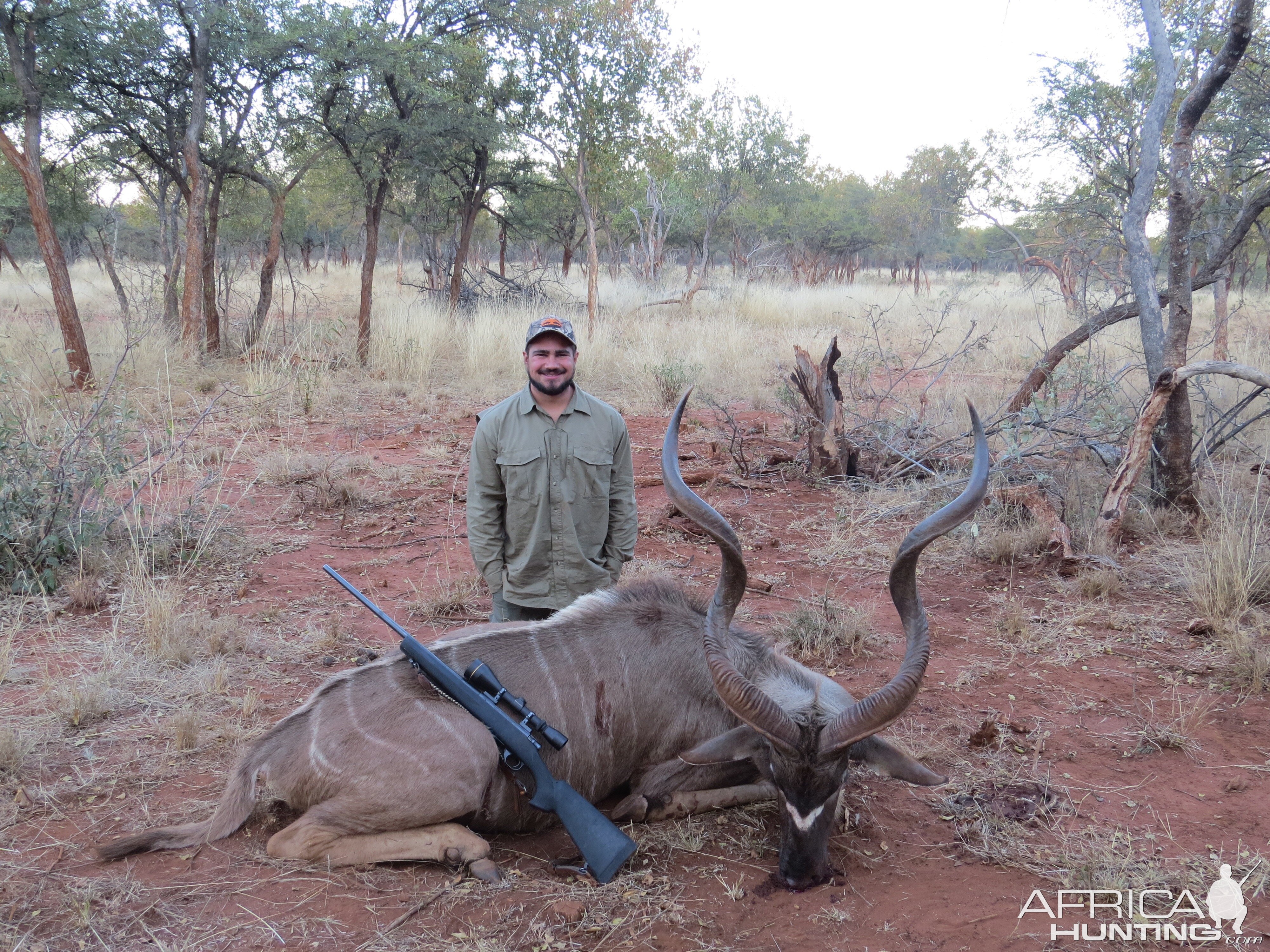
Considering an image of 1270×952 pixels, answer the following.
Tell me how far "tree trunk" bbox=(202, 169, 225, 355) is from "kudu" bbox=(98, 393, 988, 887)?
1053 centimetres

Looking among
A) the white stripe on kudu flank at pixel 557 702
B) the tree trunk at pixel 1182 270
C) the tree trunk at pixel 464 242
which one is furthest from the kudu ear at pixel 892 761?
the tree trunk at pixel 464 242

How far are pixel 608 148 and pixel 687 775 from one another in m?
13.1

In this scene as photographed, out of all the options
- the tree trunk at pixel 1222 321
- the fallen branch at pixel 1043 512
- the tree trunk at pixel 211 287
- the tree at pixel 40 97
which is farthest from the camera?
the tree trunk at pixel 211 287

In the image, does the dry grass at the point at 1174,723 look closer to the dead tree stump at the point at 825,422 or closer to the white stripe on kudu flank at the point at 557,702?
the white stripe on kudu flank at the point at 557,702

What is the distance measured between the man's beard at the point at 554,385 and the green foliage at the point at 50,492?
319 cm

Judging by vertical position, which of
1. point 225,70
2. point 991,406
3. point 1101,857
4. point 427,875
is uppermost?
point 225,70

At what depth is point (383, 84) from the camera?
12203 millimetres

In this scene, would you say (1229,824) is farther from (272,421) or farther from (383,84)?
(383,84)

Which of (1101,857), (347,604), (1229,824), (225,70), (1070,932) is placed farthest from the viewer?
(225,70)

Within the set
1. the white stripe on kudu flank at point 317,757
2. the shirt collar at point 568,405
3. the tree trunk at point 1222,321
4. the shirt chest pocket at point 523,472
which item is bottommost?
the white stripe on kudu flank at point 317,757

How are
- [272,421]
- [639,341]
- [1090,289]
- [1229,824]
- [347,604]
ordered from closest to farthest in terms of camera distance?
[1229,824], [347,604], [272,421], [639,341], [1090,289]

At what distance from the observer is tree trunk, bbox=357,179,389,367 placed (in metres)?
12.5

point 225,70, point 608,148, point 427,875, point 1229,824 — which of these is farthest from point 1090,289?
point 427,875

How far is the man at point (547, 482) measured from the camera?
383 centimetres
